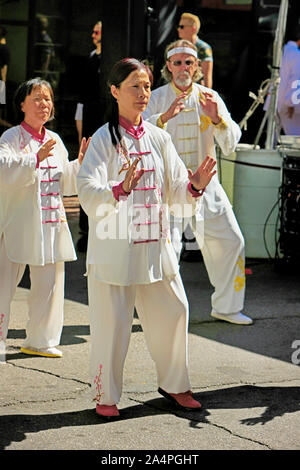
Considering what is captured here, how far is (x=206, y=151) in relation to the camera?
7410 mm

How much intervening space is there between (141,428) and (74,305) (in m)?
2.72

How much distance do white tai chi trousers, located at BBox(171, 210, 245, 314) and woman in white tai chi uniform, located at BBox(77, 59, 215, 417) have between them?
6.18 feet

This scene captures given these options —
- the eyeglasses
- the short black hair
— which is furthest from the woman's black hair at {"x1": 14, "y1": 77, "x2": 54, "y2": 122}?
the short black hair

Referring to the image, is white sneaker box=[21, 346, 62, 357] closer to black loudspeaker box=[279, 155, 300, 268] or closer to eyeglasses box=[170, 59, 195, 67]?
eyeglasses box=[170, 59, 195, 67]

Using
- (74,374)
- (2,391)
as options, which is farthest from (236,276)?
(2,391)

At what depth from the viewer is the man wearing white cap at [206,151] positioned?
7.34 meters

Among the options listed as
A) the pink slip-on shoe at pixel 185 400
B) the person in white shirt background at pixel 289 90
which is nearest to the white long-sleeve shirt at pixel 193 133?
the pink slip-on shoe at pixel 185 400

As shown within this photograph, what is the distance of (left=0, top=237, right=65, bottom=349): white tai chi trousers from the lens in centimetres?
654

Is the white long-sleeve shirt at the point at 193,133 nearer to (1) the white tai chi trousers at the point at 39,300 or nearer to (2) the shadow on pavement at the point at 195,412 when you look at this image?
(1) the white tai chi trousers at the point at 39,300

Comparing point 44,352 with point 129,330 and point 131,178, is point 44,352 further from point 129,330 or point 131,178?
point 131,178

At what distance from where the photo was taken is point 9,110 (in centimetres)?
1531

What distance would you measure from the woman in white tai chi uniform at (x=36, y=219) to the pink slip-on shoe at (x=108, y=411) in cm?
116
